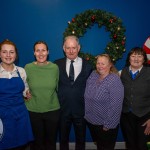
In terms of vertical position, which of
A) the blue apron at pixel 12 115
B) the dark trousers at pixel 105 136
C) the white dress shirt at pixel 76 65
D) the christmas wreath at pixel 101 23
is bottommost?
the dark trousers at pixel 105 136

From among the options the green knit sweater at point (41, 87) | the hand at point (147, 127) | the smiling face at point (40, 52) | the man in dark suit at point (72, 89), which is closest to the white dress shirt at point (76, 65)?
the man in dark suit at point (72, 89)

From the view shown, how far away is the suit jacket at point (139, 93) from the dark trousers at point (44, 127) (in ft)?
3.30

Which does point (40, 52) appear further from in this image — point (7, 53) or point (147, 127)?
point (147, 127)

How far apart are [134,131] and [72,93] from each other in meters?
0.99

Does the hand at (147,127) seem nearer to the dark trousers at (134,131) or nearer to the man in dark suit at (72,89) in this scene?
the dark trousers at (134,131)

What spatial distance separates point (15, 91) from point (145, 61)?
5.88ft

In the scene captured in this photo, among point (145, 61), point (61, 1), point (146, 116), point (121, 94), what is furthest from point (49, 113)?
point (61, 1)

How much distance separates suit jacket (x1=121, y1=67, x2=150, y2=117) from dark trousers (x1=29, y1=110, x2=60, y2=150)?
101 cm

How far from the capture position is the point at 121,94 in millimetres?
2898

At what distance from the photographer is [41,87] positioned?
3002 mm

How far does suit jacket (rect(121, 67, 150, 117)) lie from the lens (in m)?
3.00

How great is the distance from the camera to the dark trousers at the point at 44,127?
10.0 ft

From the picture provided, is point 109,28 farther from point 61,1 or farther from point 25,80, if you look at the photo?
point 25,80

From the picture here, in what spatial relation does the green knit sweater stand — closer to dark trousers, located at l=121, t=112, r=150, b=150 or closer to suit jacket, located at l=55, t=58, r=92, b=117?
suit jacket, located at l=55, t=58, r=92, b=117
